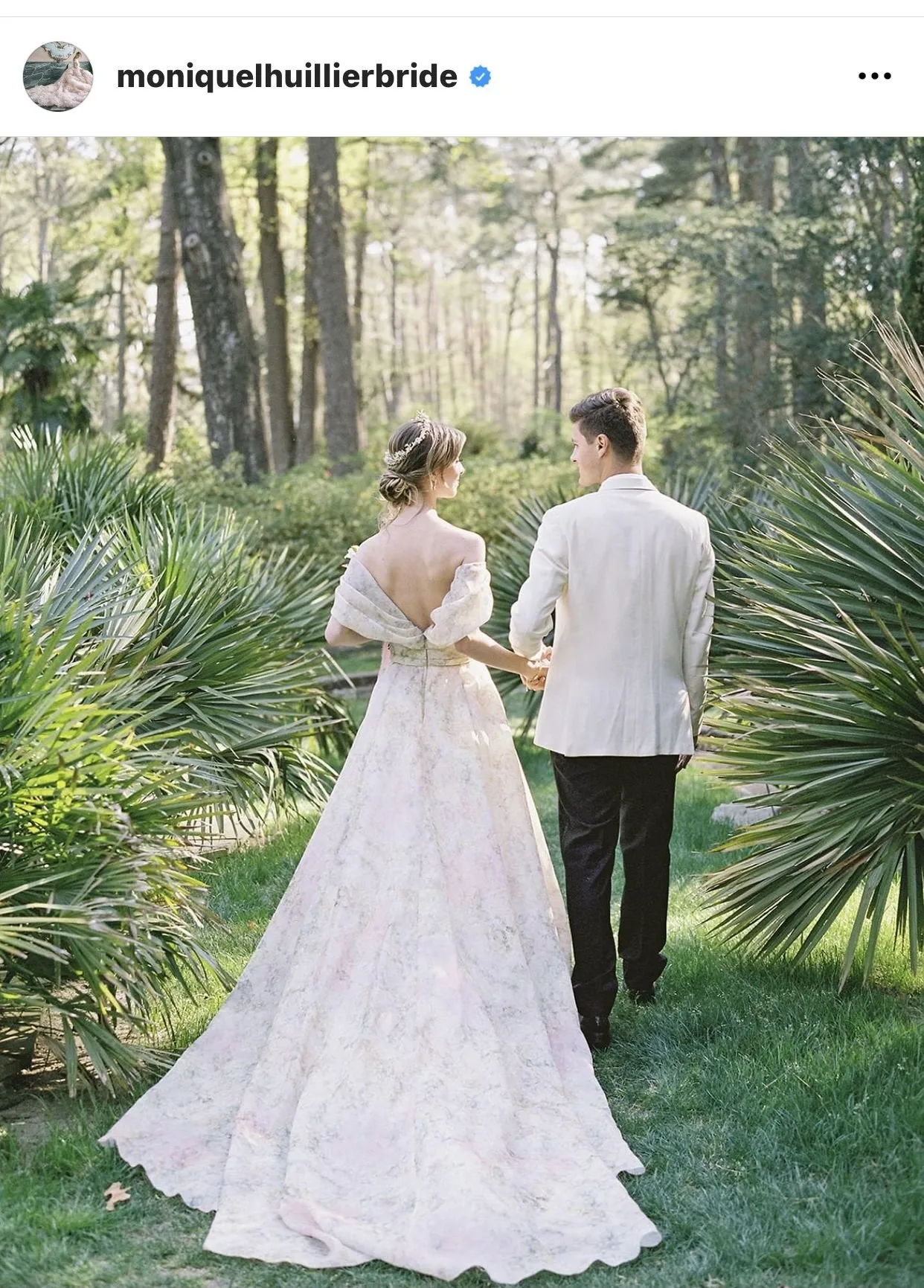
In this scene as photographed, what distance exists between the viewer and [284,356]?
911 inches

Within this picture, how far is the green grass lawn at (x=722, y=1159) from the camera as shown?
3.12 metres

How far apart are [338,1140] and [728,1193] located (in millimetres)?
1082

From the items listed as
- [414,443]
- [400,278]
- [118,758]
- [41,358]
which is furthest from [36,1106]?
[400,278]

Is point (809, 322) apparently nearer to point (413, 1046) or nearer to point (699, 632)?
point (699, 632)

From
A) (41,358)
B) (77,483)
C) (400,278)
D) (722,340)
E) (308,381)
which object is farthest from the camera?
(400,278)

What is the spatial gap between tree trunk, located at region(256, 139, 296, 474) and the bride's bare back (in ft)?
60.9

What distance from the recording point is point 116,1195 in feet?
11.5

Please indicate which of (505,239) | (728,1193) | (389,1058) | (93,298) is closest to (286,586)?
(389,1058)

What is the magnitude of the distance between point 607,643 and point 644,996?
138 centimetres

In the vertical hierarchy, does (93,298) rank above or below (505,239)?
below

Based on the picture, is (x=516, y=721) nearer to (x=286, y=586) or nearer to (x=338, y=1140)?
(x=286, y=586)
